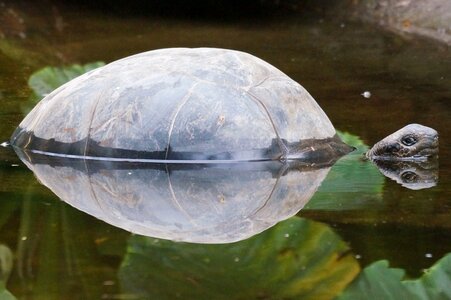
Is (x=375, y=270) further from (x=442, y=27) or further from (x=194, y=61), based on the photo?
(x=442, y=27)

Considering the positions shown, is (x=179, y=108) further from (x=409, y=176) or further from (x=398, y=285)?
(x=398, y=285)

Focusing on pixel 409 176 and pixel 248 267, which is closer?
pixel 248 267

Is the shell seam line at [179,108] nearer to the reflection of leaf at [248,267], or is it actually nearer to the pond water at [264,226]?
the pond water at [264,226]

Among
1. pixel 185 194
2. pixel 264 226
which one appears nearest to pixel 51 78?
pixel 185 194

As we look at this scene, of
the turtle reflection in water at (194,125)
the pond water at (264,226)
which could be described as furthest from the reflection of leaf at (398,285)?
the turtle reflection in water at (194,125)

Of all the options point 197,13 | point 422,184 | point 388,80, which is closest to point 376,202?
point 422,184
